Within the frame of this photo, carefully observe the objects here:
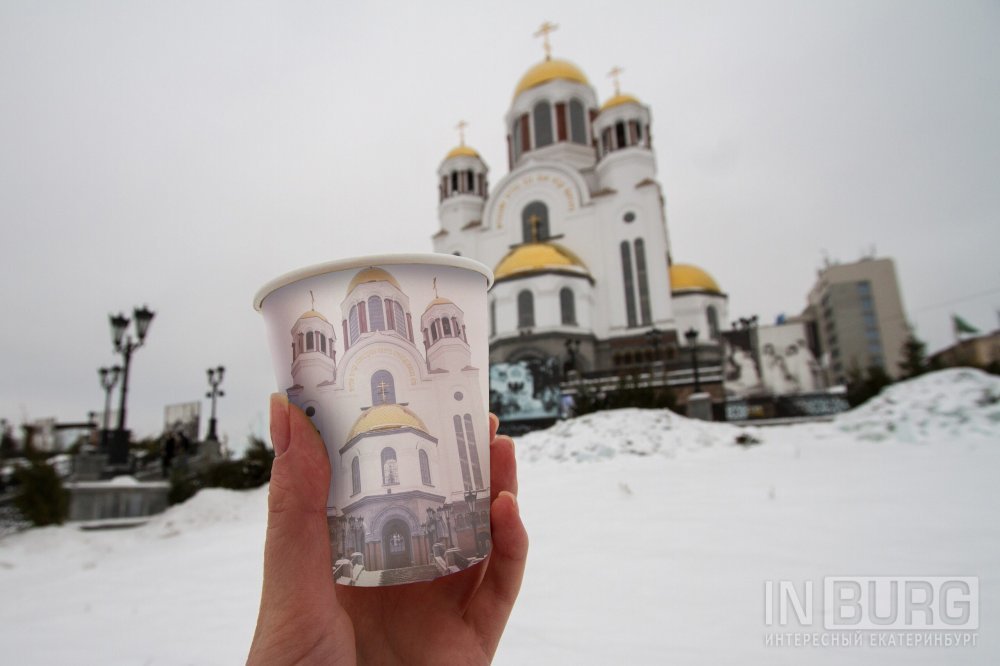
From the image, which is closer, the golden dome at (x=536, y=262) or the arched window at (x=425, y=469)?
the arched window at (x=425, y=469)

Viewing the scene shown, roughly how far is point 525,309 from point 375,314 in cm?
2110

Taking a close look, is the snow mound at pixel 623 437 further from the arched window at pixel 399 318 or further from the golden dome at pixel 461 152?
the golden dome at pixel 461 152

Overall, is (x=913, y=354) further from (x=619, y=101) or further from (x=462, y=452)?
(x=462, y=452)

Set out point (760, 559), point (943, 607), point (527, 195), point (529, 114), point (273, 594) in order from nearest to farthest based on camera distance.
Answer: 1. point (273, 594)
2. point (943, 607)
3. point (760, 559)
4. point (527, 195)
5. point (529, 114)

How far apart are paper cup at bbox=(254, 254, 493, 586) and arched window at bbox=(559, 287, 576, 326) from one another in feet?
70.2

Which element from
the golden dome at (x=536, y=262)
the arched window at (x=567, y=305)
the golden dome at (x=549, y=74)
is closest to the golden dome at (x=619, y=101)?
the golden dome at (x=549, y=74)

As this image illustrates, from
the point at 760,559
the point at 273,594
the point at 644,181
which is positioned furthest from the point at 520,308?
the point at 273,594

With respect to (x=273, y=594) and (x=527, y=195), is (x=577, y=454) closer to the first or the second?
(x=273, y=594)

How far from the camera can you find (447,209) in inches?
1148

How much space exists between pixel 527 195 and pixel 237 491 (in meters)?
21.8

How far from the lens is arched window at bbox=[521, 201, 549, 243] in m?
26.4

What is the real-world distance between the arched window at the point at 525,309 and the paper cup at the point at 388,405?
68.0 ft

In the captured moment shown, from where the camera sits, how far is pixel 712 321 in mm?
25875

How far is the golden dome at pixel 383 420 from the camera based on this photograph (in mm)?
1219
